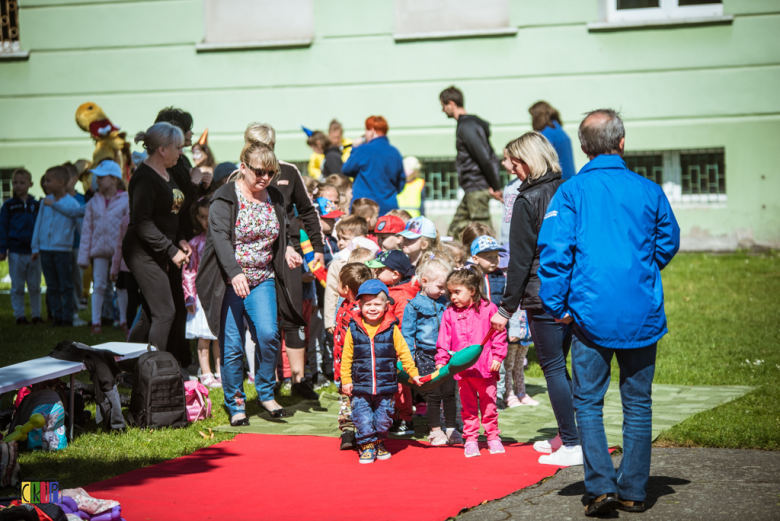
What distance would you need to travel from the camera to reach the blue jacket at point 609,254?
447cm

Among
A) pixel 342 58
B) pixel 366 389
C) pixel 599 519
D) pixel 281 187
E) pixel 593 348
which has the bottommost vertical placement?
pixel 599 519

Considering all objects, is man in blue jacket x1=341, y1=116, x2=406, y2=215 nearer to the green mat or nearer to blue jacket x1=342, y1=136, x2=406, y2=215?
blue jacket x1=342, y1=136, x2=406, y2=215

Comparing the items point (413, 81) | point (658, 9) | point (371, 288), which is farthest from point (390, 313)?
point (658, 9)

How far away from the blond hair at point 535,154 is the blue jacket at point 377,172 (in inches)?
186

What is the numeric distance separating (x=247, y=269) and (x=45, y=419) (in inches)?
71.4

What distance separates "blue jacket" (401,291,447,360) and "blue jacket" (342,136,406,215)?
4.16 metres

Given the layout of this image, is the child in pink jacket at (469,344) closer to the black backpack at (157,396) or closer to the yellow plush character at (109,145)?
the black backpack at (157,396)

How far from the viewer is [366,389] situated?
19.6ft

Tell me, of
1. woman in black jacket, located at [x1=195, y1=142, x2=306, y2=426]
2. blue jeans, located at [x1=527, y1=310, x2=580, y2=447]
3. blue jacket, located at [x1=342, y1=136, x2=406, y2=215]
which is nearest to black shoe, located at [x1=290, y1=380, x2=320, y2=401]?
woman in black jacket, located at [x1=195, y1=142, x2=306, y2=426]

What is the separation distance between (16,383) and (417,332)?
274 cm

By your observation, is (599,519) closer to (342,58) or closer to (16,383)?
(16,383)

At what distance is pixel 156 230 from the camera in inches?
289

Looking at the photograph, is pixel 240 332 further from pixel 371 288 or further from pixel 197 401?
pixel 371 288

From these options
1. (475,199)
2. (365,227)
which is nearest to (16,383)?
(365,227)
